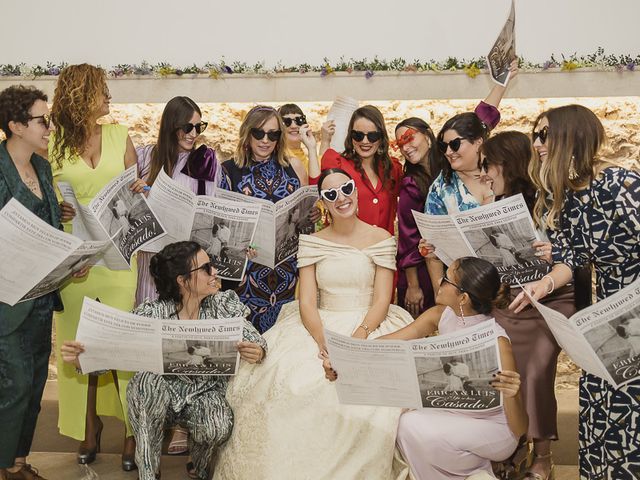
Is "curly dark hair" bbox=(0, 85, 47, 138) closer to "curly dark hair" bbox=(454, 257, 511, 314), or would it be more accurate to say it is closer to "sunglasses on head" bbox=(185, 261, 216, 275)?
"sunglasses on head" bbox=(185, 261, 216, 275)

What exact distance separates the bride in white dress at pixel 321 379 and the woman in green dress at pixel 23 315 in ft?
3.30

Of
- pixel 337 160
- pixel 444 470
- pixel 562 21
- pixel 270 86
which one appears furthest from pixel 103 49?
pixel 444 470

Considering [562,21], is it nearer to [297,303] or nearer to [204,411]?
[297,303]

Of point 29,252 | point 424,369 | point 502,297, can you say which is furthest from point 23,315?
point 502,297

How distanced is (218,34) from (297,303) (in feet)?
10.6

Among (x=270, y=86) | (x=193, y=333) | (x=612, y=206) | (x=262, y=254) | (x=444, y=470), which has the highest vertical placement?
(x=270, y=86)

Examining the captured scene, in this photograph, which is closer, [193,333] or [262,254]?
[193,333]

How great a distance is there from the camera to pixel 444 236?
3961mm

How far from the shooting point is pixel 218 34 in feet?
22.7

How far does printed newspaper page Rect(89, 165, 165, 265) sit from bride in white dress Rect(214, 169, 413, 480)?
0.81 meters

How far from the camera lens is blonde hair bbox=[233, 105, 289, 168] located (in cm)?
469

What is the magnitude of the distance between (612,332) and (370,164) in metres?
2.10

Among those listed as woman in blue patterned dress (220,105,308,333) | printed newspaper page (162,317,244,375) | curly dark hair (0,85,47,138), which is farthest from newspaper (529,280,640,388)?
curly dark hair (0,85,47,138)

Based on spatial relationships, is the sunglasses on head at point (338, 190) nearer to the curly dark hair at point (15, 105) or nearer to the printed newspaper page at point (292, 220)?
the printed newspaper page at point (292, 220)
